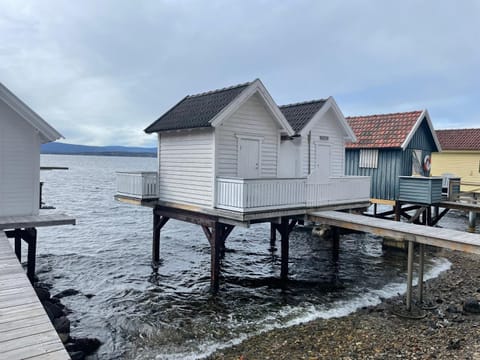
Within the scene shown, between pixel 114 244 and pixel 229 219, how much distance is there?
13.2 meters

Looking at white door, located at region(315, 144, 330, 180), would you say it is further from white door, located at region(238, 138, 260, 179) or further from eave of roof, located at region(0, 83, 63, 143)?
eave of roof, located at region(0, 83, 63, 143)

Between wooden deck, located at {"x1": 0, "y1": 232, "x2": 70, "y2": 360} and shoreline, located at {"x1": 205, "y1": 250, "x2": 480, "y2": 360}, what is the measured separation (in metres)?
4.42

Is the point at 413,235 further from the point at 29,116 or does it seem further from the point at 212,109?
the point at 29,116

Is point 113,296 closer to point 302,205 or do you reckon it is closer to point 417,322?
point 302,205

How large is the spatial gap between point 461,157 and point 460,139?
63.9 inches

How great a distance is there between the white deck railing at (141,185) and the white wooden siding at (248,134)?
3.72 m

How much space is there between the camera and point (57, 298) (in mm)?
13359

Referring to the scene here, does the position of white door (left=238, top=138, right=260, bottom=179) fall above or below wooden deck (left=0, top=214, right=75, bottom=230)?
above

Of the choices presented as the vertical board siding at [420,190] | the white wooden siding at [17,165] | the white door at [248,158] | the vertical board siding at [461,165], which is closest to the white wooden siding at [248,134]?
the white door at [248,158]

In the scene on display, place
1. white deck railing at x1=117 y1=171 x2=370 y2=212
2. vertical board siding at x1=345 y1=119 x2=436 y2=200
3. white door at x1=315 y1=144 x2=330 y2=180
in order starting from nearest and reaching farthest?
white deck railing at x1=117 y1=171 x2=370 y2=212 → white door at x1=315 y1=144 x2=330 y2=180 → vertical board siding at x1=345 y1=119 x2=436 y2=200

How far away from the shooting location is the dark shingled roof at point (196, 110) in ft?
43.1

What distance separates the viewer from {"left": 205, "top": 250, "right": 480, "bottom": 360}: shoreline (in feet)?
28.6

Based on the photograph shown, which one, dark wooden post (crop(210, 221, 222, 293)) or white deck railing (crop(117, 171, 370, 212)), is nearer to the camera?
white deck railing (crop(117, 171, 370, 212))

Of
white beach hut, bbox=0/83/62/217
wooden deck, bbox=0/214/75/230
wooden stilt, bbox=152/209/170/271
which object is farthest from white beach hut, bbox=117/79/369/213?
white beach hut, bbox=0/83/62/217
